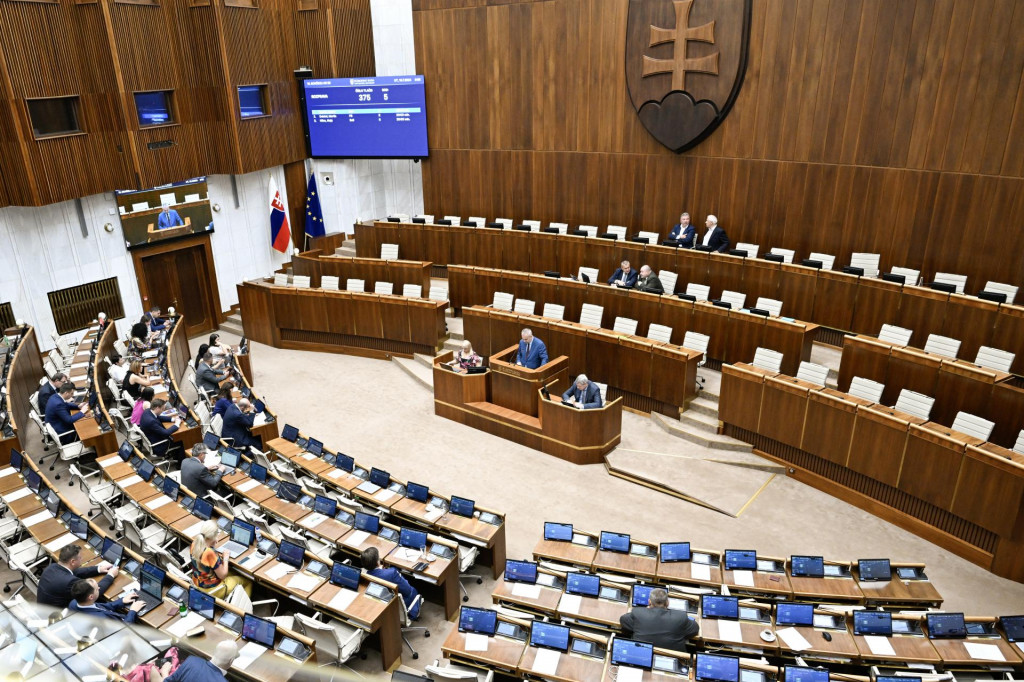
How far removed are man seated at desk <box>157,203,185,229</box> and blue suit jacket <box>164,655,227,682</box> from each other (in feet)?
35.0

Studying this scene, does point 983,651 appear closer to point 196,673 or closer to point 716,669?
point 716,669

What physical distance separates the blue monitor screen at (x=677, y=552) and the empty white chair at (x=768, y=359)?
355cm

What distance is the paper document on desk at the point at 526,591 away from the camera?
5406 mm

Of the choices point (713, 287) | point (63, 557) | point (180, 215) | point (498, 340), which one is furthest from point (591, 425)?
point (180, 215)

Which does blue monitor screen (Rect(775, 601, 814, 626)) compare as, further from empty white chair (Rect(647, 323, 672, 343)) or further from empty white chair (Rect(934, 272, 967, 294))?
empty white chair (Rect(934, 272, 967, 294))

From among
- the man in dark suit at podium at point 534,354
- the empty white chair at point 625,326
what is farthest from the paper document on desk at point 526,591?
the empty white chair at point 625,326

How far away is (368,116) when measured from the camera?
14219 millimetres

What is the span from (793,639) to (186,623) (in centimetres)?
431

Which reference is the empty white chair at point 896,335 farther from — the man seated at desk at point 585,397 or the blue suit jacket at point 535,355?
the blue suit jacket at point 535,355

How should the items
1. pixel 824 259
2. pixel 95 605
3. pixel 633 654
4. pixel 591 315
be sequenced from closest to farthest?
pixel 633 654, pixel 95 605, pixel 824 259, pixel 591 315

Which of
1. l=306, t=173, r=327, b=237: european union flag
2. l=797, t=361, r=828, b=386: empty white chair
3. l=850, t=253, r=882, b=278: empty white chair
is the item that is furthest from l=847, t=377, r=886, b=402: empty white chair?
l=306, t=173, r=327, b=237: european union flag

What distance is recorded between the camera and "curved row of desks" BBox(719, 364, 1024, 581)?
253 inches

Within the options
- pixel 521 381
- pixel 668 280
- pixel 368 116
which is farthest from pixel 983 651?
pixel 368 116

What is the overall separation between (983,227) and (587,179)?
648 centimetres
